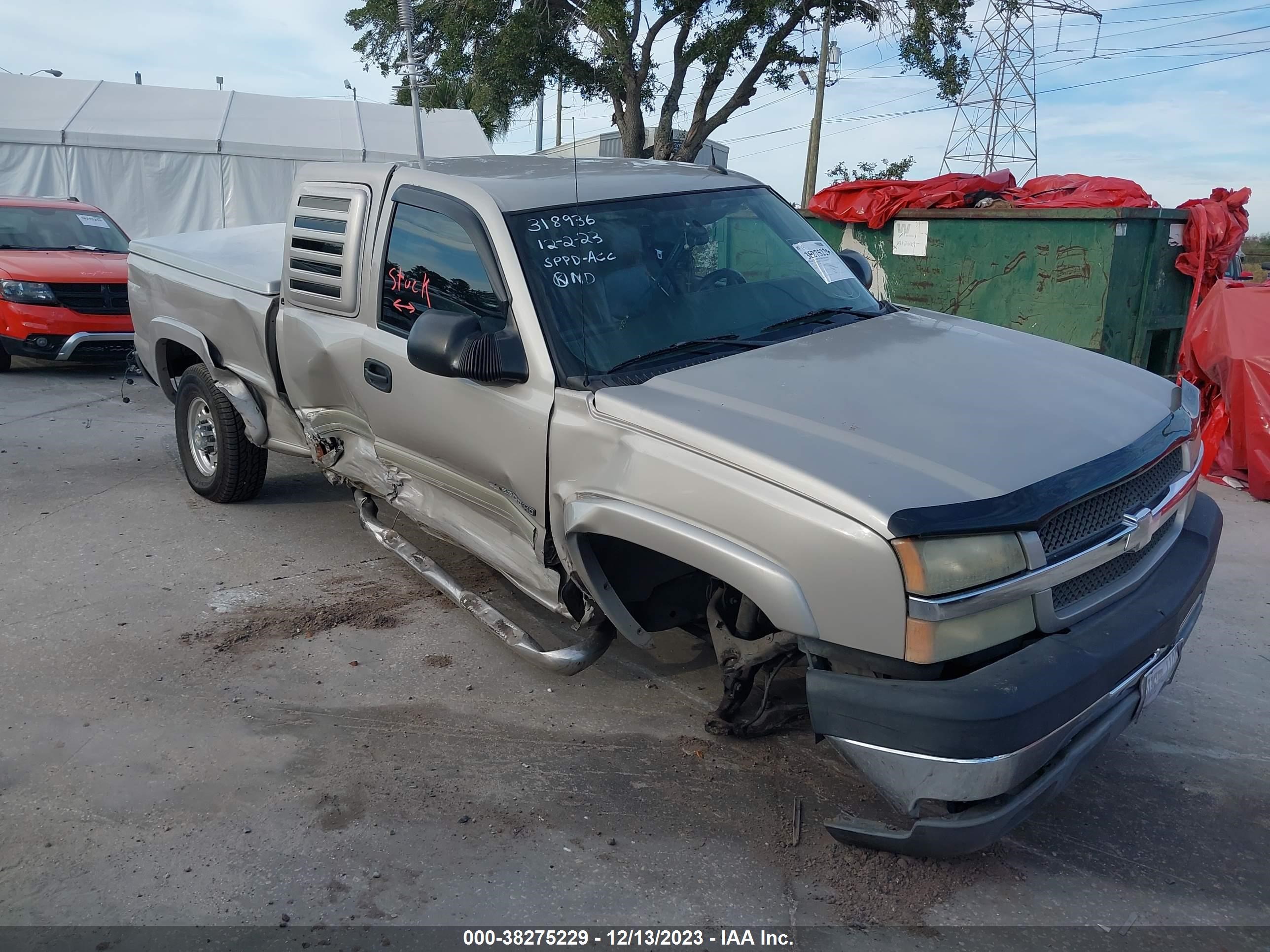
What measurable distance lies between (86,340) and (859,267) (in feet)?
26.7

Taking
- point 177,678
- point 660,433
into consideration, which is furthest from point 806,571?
Answer: point 177,678

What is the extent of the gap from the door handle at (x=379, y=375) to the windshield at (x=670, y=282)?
828 millimetres

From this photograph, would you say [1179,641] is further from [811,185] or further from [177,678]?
[811,185]

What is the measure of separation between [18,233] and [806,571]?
11074 mm

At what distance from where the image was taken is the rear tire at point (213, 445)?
567cm

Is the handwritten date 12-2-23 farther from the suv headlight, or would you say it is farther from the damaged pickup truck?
the suv headlight

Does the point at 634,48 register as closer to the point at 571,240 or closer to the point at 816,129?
the point at 816,129

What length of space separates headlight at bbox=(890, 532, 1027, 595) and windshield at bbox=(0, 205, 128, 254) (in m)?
10.4

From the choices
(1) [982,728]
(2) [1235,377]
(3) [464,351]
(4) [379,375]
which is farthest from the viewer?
(2) [1235,377]

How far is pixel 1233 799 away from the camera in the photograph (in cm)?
328

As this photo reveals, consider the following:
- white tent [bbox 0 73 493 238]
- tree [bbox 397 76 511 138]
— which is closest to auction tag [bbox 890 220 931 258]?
tree [bbox 397 76 511 138]

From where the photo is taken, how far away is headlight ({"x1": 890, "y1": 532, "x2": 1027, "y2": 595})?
7.82 feet

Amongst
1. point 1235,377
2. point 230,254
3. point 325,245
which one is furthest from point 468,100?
point 325,245

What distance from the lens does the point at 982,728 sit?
2340mm
